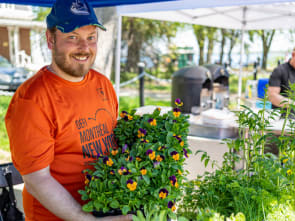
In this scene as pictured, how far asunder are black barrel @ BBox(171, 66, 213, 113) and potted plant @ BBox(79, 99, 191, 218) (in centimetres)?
346

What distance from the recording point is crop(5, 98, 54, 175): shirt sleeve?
1.20m

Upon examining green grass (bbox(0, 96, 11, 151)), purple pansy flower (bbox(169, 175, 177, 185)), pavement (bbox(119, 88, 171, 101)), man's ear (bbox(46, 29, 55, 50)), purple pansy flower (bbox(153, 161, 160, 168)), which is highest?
man's ear (bbox(46, 29, 55, 50))

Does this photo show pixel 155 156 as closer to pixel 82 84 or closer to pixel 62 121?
pixel 62 121

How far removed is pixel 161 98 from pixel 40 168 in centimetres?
975

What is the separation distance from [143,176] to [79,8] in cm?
80

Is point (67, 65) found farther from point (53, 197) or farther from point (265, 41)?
point (265, 41)

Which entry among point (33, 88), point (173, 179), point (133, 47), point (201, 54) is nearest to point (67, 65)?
point (33, 88)

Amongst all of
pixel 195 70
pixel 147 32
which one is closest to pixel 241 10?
pixel 195 70

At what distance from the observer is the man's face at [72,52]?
136 cm

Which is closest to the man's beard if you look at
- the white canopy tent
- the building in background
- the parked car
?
the white canopy tent

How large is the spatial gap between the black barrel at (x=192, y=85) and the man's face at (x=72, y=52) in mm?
3484

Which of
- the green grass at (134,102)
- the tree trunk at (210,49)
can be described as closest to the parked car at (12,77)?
the green grass at (134,102)

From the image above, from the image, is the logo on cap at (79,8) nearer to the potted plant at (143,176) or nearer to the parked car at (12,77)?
the potted plant at (143,176)

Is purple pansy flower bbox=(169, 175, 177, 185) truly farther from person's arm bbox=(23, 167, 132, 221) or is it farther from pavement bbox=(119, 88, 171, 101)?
pavement bbox=(119, 88, 171, 101)
